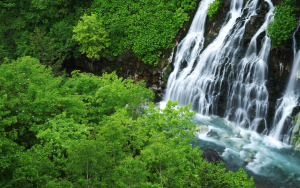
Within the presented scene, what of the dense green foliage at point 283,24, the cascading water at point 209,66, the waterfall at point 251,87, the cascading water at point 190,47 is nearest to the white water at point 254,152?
Result: the waterfall at point 251,87

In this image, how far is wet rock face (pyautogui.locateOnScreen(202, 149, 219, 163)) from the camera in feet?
50.8

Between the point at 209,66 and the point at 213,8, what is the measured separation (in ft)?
20.7

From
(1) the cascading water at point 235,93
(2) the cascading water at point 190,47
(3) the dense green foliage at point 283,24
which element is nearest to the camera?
(1) the cascading water at point 235,93

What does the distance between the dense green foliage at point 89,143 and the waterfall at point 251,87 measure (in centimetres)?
902

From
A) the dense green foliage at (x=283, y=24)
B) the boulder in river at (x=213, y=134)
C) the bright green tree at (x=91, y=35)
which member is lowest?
the boulder in river at (x=213, y=134)

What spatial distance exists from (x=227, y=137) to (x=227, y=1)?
13732mm

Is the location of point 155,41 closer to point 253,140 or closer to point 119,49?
point 119,49

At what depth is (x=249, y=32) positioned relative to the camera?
1973 centimetres

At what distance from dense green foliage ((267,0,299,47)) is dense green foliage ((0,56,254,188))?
10563mm

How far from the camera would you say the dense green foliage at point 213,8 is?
22.8 metres

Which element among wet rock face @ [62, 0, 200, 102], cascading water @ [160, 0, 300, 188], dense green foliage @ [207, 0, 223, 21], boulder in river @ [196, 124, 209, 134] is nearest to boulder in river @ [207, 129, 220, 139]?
cascading water @ [160, 0, 300, 188]

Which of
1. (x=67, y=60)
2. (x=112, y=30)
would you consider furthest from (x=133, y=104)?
(x=67, y=60)

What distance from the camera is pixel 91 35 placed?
82.3 ft

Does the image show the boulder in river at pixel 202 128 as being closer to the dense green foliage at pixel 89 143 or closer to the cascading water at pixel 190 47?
the cascading water at pixel 190 47
